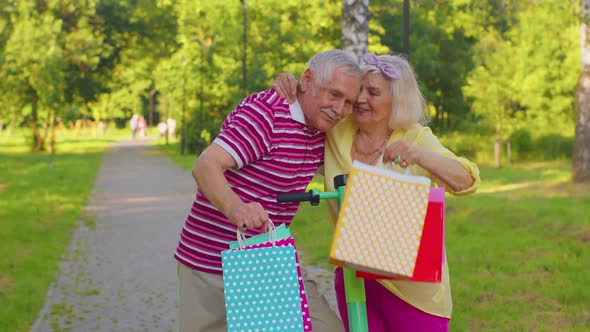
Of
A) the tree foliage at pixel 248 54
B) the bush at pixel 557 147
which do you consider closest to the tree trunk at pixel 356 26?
the tree foliage at pixel 248 54

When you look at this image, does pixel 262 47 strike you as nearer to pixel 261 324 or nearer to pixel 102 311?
pixel 102 311

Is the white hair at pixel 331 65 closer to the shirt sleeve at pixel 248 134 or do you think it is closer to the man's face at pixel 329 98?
the man's face at pixel 329 98

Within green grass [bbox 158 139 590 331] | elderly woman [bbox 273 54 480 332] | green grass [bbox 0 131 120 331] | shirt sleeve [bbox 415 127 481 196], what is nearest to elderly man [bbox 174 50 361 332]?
elderly woman [bbox 273 54 480 332]

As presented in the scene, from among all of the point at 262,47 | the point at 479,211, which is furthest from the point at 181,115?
Answer: the point at 479,211

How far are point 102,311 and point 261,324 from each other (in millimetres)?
4756

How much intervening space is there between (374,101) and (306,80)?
0.29 m

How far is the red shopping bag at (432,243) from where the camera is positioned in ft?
9.89

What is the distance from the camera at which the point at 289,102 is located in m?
3.39

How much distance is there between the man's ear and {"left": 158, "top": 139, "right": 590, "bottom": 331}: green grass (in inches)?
140

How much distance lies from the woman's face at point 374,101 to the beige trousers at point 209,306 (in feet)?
2.26

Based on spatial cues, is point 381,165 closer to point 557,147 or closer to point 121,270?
point 121,270

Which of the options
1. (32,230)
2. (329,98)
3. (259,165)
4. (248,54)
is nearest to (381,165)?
(329,98)

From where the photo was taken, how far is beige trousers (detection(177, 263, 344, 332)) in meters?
3.48

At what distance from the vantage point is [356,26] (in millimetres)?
13586
